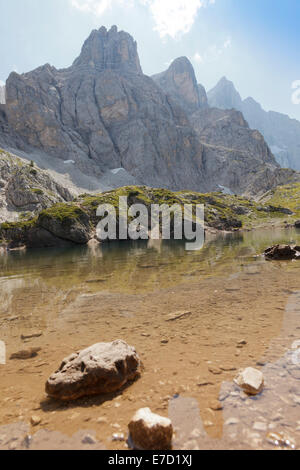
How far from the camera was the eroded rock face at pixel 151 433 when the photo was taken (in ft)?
15.3

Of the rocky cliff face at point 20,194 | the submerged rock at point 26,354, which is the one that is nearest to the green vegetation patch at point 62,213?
the rocky cliff face at point 20,194

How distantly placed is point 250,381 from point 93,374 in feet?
13.4

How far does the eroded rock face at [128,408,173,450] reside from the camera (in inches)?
184

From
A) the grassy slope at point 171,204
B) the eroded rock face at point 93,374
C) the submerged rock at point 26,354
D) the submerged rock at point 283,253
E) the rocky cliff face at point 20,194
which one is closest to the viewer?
the eroded rock face at point 93,374

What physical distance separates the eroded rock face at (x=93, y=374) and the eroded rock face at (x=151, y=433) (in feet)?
6.60

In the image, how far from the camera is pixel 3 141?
185 m

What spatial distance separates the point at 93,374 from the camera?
6656 mm

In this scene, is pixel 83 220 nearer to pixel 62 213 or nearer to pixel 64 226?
pixel 62 213

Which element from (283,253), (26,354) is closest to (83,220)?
(283,253)

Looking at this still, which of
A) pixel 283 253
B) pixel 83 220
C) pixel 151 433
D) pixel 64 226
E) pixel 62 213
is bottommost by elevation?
pixel 151 433

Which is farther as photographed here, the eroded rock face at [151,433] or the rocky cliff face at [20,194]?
the rocky cliff face at [20,194]

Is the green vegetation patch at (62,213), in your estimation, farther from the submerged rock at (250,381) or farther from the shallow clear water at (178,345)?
the submerged rock at (250,381)
